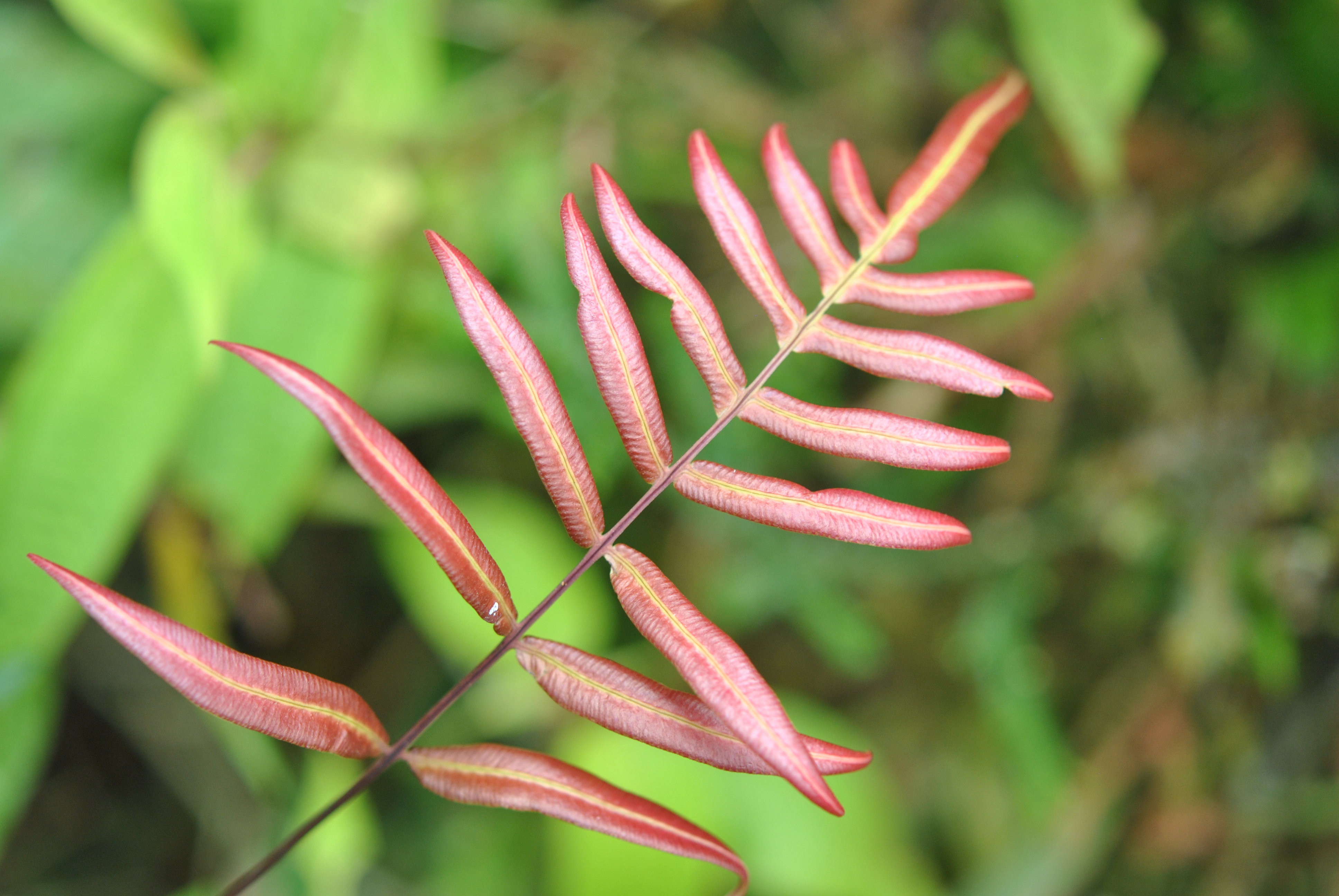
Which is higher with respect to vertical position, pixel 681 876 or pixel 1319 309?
pixel 1319 309

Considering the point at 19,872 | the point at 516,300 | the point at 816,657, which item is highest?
the point at 516,300

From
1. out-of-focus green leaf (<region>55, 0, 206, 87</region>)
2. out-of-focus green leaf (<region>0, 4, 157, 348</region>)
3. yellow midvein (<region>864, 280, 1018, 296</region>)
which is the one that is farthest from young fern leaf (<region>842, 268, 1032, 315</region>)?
out-of-focus green leaf (<region>0, 4, 157, 348</region>)

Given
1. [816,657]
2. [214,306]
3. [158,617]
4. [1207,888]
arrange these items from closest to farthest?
[158,617], [214,306], [1207,888], [816,657]

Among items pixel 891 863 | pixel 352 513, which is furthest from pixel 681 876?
pixel 352 513

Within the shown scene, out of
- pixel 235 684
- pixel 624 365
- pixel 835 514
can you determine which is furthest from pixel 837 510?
pixel 235 684

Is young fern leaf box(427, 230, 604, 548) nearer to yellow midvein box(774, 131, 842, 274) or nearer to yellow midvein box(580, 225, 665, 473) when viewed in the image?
yellow midvein box(580, 225, 665, 473)

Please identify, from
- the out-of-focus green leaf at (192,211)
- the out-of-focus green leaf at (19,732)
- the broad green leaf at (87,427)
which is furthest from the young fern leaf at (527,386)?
the out-of-focus green leaf at (19,732)

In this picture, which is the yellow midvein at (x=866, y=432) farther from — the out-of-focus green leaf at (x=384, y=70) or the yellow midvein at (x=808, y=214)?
the out-of-focus green leaf at (x=384, y=70)

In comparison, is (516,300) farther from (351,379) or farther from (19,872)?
(19,872)
